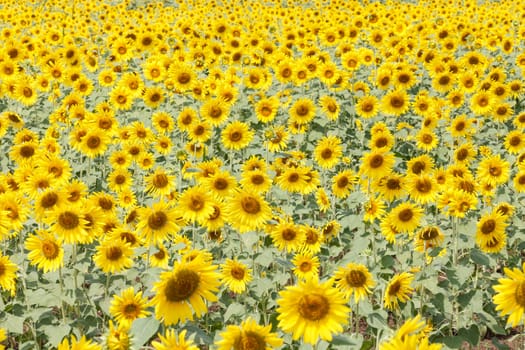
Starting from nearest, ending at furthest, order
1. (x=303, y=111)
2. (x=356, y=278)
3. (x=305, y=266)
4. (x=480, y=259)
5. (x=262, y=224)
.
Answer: (x=356, y=278)
(x=480, y=259)
(x=262, y=224)
(x=305, y=266)
(x=303, y=111)

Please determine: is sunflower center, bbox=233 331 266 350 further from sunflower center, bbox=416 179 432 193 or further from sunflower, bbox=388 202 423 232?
sunflower center, bbox=416 179 432 193

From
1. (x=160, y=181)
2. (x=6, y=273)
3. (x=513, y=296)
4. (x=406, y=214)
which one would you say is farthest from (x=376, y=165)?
(x=6, y=273)

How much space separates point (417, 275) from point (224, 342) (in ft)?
7.43

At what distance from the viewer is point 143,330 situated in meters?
2.41

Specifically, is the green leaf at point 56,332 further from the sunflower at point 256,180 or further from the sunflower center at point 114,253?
the sunflower at point 256,180

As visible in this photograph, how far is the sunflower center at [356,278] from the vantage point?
3521mm

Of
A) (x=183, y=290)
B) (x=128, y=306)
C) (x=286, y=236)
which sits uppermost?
(x=183, y=290)

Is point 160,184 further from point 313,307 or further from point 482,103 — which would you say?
point 482,103

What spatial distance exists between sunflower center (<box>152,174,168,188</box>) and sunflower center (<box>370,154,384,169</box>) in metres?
2.22

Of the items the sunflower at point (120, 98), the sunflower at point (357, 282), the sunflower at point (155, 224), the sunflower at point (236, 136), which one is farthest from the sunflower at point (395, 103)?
the sunflower at point (155, 224)

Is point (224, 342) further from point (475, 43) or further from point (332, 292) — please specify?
point (475, 43)

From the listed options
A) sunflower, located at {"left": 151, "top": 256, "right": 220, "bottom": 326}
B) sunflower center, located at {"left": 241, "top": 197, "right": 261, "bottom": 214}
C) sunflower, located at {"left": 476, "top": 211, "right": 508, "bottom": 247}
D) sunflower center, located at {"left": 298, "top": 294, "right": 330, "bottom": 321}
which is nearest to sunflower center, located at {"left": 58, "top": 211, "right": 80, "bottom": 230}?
sunflower center, located at {"left": 241, "top": 197, "right": 261, "bottom": 214}

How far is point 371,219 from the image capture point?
4.87 metres

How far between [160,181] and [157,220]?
5.39 feet
